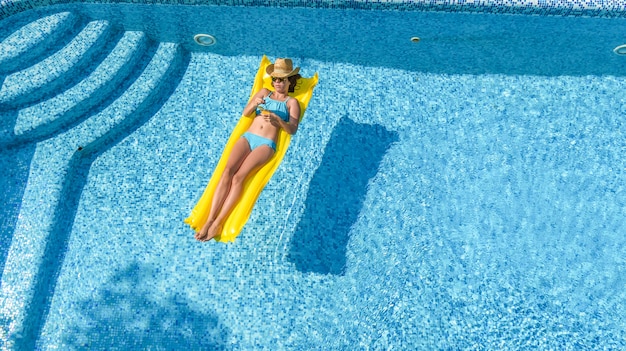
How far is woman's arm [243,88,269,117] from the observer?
206 inches

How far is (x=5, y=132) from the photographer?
5.80 meters

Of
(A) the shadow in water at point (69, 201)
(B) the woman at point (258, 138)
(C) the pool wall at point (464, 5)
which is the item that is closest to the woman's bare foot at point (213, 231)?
(B) the woman at point (258, 138)

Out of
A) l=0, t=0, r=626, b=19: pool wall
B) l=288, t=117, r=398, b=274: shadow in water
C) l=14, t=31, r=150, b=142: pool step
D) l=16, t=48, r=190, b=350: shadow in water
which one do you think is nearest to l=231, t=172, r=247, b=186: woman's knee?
l=288, t=117, r=398, b=274: shadow in water

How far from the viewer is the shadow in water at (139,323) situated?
17.0ft

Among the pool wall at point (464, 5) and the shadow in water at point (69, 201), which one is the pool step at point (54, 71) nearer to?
the pool wall at point (464, 5)

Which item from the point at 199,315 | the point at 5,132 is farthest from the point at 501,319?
the point at 5,132

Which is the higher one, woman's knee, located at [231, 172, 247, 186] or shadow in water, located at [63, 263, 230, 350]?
woman's knee, located at [231, 172, 247, 186]

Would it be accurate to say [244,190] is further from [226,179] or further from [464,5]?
[464,5]

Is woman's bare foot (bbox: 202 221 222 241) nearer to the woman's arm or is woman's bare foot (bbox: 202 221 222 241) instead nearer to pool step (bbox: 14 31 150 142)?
the woman's arm

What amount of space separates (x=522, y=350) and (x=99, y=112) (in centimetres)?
544

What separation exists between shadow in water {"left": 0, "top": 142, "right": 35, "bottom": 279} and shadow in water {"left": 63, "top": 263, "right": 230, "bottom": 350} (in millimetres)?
1129

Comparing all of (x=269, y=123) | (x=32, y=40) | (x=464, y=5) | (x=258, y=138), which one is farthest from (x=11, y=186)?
(x=464, y=5)

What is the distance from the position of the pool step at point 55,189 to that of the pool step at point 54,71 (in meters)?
0.54

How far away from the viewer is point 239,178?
495cm
